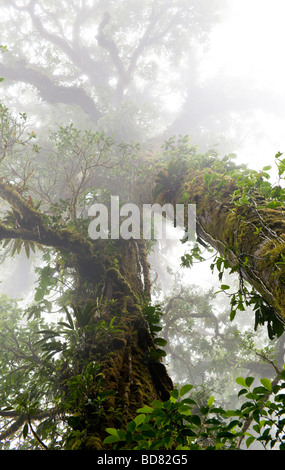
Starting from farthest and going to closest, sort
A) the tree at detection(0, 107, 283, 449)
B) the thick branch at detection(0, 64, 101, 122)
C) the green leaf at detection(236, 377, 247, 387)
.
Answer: the thick branch at detection(0, 64, 101, 122), the tree at detection(0, 107, 283, 449), the green leaf at detection(236, 377, 247, 387)

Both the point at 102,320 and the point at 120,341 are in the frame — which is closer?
the point at 120,341

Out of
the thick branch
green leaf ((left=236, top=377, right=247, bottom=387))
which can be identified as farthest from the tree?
the thick branch

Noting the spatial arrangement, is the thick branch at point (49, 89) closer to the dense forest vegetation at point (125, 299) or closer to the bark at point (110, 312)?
the dense forest vegetation at point (125, 299)

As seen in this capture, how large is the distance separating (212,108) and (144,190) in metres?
19.0

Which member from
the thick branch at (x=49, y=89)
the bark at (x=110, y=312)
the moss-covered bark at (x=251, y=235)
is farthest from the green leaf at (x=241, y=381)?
the thick branch at (x=49, y=89)

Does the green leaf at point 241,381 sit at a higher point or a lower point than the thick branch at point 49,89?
lower

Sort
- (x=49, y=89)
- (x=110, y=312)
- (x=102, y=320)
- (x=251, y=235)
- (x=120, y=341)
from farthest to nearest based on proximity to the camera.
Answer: (x=49, y=89)
(x=110, y=312)
(x=102, y=320)
(x=120, y=341)
(x=251, y=235)

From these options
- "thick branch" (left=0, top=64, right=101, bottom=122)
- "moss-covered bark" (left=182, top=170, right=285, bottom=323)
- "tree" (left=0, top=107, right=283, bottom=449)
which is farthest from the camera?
"thick branch" (left=0, top=64, right=101, bottom=122)

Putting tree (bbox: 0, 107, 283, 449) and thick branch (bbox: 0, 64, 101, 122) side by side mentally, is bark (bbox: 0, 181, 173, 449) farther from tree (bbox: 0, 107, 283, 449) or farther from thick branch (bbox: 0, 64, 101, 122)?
thick branch (bbox: 0, 64, 101, 122)

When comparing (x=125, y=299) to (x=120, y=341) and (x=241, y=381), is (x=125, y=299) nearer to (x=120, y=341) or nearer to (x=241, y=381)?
(x=120, y=341)

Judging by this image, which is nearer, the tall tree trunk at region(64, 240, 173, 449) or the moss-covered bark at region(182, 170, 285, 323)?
the moss-covered bark at region(182, 170, 285, 323)

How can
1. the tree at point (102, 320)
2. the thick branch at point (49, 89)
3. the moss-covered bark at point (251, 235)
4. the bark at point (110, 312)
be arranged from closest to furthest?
the moss-covered bark at point (251, 235), the tree at point (102, 320), the bark at point (110, 312), the thick branch at point (49, 89)

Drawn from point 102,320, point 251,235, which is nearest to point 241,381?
point 251,235

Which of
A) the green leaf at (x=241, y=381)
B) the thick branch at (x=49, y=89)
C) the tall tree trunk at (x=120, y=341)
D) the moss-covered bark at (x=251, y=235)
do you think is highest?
the thick branch at (x=49, y=89)
